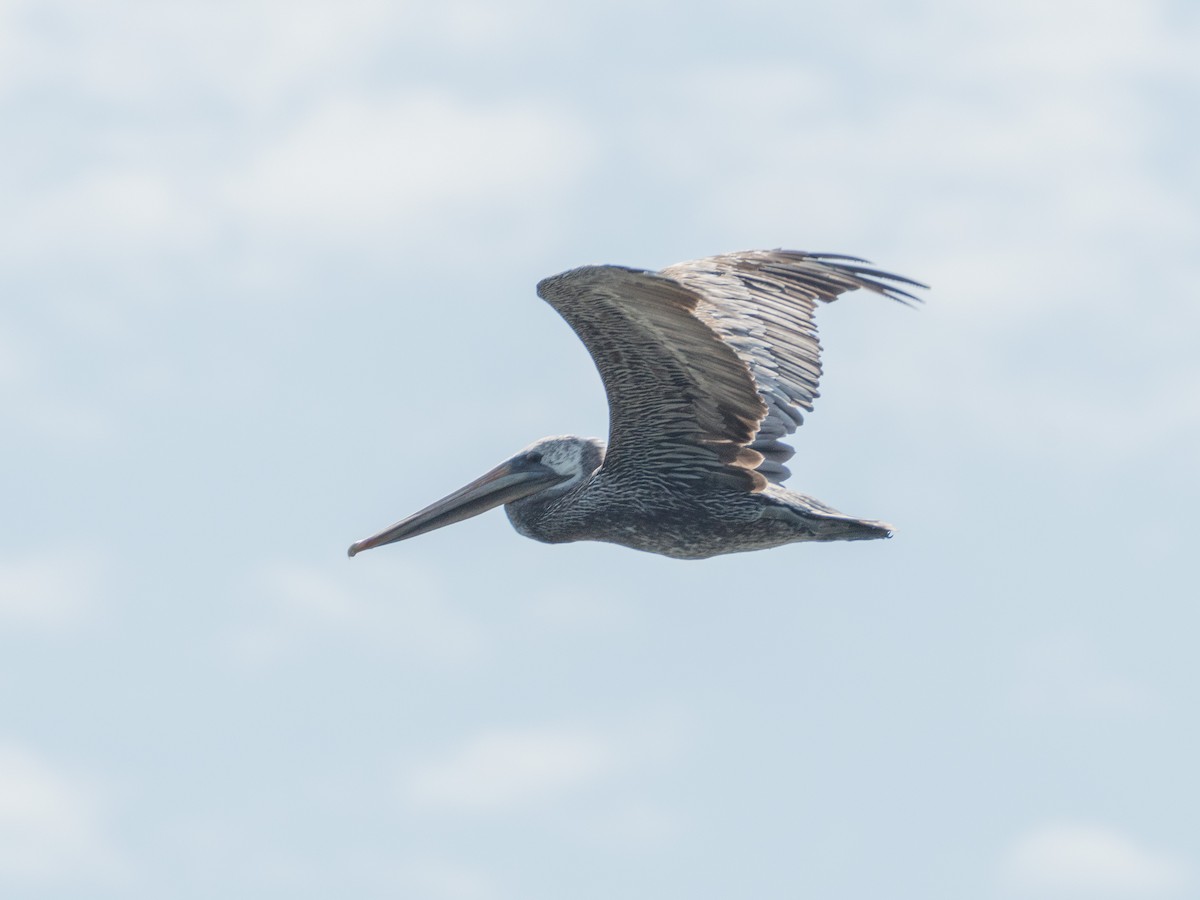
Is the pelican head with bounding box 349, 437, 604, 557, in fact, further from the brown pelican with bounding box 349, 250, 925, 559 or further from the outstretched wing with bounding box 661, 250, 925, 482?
the outstretched wing with bounding box 661, 250, 925, 482

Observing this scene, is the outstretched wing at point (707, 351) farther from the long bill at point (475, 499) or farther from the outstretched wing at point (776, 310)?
the long bill at point (475, 499)

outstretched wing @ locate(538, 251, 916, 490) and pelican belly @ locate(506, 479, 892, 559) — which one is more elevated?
outstretched wing @ locate(538, 251, 916, 490)

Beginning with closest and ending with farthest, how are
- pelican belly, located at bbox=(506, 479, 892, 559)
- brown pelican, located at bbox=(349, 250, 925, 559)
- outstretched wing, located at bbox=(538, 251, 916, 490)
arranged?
outstretched wing, located at bbox=(538, 251, 916, 490) < brown pelican, located at bbox=(349, 250, 925, 559) < pelican belly, located at bbox=(506, 479, 892, 559)

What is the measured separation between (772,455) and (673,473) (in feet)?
2.73

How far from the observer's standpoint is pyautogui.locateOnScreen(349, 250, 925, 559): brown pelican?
512 inches

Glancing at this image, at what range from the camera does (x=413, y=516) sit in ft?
49.5

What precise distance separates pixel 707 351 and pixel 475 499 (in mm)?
2643

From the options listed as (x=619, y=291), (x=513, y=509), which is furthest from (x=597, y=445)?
(x=619, y=291)

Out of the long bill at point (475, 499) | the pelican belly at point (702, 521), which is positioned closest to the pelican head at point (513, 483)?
the long bill at point (475, 499)

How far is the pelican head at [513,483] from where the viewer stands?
14.9m

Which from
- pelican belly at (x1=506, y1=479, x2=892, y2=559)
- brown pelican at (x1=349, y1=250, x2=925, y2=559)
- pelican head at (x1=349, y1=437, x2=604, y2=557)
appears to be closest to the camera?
brown pelican at (x1=349, y1=250, x2=925, y2=559)

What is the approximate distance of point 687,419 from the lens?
1379 centimetres

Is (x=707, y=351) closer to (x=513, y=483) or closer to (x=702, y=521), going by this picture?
(x=702, y=521)

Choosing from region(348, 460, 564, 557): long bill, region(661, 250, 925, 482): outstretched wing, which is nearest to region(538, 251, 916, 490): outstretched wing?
region(661, 250, 925, 482): outstretched wing
